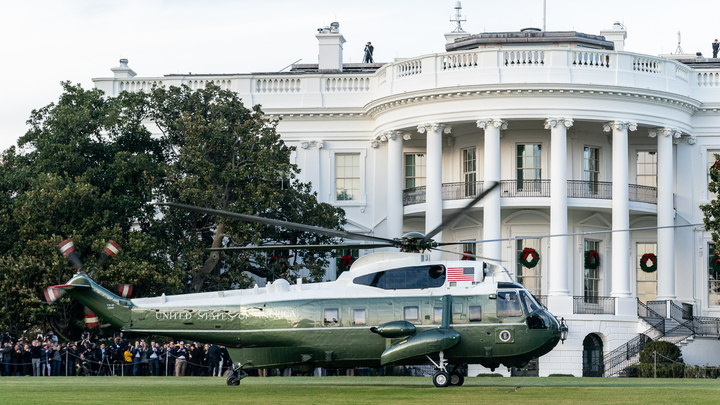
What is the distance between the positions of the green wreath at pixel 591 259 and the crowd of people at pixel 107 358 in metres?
16.7

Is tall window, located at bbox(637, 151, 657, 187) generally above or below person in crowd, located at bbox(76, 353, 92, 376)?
above

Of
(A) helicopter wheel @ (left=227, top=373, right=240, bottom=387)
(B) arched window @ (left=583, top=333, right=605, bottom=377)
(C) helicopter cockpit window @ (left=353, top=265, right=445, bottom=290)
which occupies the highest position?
(C) helicopter cockpit window @ (left=353, top=265, right=445, bottom=290)

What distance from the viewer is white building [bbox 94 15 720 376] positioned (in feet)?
141

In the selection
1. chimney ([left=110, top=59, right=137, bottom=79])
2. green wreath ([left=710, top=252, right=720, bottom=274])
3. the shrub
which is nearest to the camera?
the shrub

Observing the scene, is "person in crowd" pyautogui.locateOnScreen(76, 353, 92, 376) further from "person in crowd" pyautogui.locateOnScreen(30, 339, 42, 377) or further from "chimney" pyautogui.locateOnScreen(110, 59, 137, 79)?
"chimney" pyautogui.locateOnScreen(110, 59, 137, 79)

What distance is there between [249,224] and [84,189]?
18.5 feet

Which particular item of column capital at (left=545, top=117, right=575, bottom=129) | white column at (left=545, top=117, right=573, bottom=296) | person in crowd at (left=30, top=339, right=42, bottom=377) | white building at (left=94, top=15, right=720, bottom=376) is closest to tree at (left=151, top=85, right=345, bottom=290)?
person in crowd at (left=30, top=339, right=42, bottom=377)

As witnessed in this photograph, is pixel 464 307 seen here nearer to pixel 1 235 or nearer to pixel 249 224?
pixel 249 224

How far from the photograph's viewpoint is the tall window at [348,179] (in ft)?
159

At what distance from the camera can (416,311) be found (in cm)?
2403

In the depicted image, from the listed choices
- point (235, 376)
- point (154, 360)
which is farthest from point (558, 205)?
point (235, 376)

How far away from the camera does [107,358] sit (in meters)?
35.7

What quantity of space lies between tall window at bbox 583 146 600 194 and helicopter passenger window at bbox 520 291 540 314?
22592 millimetres

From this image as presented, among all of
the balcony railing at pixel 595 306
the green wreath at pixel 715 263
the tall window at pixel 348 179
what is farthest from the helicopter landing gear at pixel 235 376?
the green wreath at pixel 715 263
